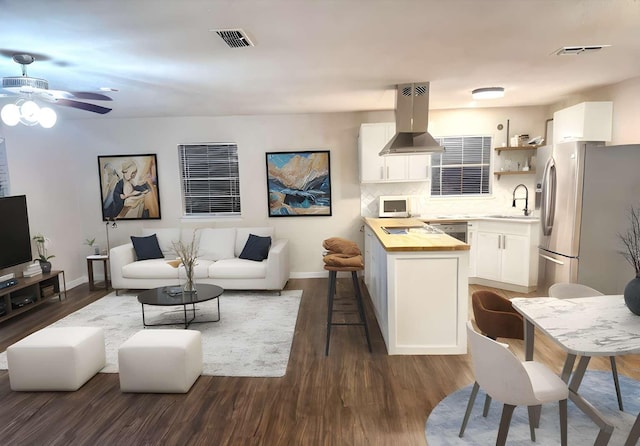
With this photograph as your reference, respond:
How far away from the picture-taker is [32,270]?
5.02 meters

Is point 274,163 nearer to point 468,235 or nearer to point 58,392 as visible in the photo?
point 468,235

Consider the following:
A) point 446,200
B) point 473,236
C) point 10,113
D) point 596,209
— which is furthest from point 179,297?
point 596,209

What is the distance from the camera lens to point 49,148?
18.9 feet

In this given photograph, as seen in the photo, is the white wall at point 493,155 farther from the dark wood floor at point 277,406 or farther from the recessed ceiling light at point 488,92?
the dark wood floor at point 277,406

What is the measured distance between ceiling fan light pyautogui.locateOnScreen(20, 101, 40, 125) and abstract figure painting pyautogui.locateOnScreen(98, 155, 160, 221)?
327cm

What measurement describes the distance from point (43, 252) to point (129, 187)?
157cm

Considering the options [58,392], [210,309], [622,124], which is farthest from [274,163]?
[622,124]

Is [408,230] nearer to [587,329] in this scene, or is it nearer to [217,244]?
[587,329]

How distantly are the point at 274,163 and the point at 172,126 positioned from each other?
173 cm

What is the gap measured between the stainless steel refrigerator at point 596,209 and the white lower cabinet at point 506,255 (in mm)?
490

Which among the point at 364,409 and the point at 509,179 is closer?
the point at 364,409

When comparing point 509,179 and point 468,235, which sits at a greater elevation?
point 509,179

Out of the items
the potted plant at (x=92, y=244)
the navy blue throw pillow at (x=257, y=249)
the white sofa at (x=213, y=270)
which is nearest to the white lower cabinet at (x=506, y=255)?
the white sofa at (x=213, y=270)

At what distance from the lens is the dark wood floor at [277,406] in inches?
95.9
